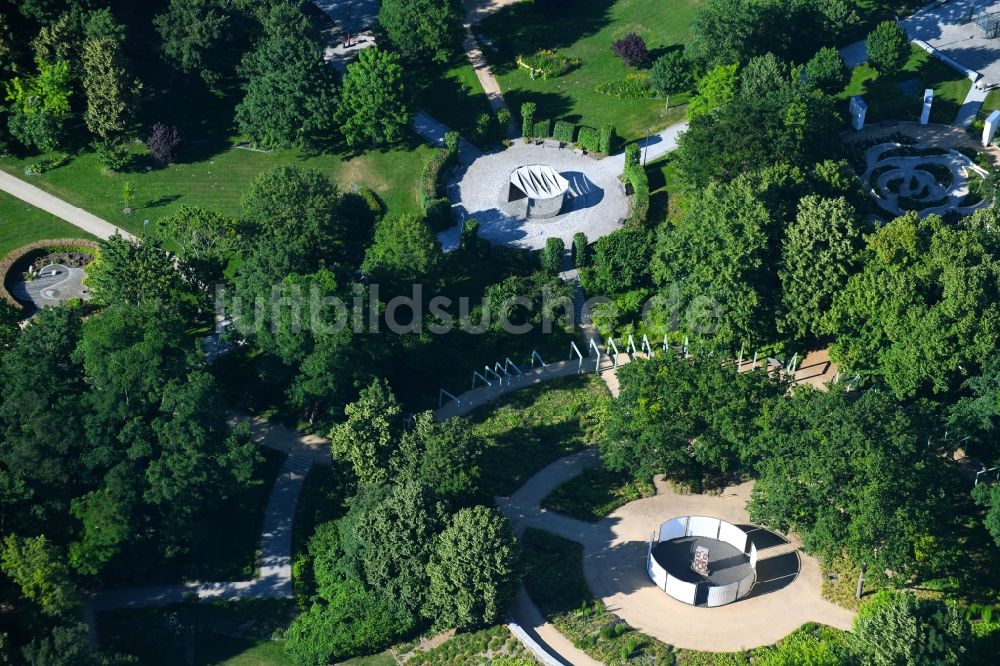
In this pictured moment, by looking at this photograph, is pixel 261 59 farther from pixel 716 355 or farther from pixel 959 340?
pixel 959 340

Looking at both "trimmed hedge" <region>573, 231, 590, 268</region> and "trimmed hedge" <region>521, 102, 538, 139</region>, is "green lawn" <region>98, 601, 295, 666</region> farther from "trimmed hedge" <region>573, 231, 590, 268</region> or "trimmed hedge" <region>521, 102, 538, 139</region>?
"trimmed hedge" <region>521, 102, 538, 139</region>

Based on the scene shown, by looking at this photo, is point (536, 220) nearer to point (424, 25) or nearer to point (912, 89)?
point (424, 25)

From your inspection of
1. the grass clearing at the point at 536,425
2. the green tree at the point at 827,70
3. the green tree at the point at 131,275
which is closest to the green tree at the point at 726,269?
the grass clearing at the point at 536,425

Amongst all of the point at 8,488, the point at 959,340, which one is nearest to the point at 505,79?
the point at 959,340

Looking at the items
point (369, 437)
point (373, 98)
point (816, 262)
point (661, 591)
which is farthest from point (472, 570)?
point (373, 98)

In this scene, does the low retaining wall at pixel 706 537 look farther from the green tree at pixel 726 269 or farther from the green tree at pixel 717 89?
the green tree at pixel 717 89

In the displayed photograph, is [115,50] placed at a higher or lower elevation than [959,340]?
higher
